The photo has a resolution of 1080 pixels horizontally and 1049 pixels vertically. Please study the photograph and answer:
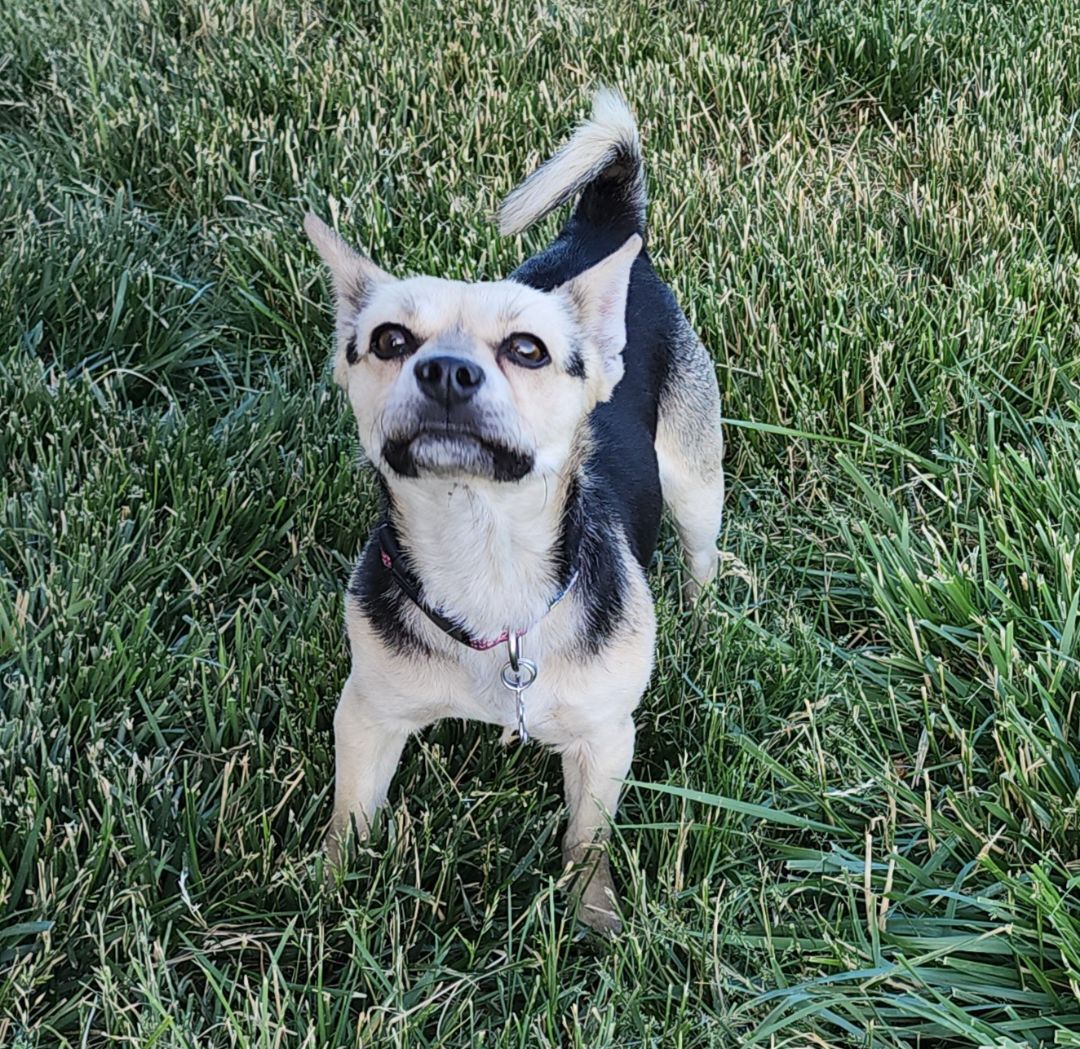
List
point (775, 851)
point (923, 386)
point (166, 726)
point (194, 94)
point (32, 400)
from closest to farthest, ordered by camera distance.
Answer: point (775, 851) < point (166, 726) < point (32, 400) < point (923, 386) < point (194, 94)

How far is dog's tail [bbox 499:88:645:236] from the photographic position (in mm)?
3082

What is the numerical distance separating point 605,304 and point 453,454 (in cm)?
66

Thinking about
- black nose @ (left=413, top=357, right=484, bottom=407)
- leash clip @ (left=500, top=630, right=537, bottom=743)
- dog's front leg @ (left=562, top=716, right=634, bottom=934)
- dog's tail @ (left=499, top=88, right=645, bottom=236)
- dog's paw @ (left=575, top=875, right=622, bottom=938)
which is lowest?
dog's paw @ (left=575, top=875, right=622, bottom=938)

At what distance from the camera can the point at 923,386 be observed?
395cm

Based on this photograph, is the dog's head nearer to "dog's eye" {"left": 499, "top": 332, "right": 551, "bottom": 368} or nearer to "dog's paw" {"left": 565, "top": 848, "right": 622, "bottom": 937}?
"dog's eye" {"left": 499, "top": 332, "right": 551, "bottom": 368}

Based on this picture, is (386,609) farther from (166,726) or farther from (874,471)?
(874,471)

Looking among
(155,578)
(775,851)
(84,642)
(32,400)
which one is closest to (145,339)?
(32,400)

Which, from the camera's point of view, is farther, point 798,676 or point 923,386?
point 923,386

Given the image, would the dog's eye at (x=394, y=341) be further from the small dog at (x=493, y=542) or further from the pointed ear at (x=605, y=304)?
the pointed ear at (x=605, y=304)

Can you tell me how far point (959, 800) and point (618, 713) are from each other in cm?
77

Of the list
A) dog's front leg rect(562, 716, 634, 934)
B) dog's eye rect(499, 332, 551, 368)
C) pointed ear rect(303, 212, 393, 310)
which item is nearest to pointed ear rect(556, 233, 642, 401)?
dog's eye rect(499, 332, 551, 368)

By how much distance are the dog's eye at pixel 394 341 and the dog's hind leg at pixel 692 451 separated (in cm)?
113

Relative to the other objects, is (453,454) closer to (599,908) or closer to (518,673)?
(518,673)

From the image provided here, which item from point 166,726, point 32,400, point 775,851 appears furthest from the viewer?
point 32,400
